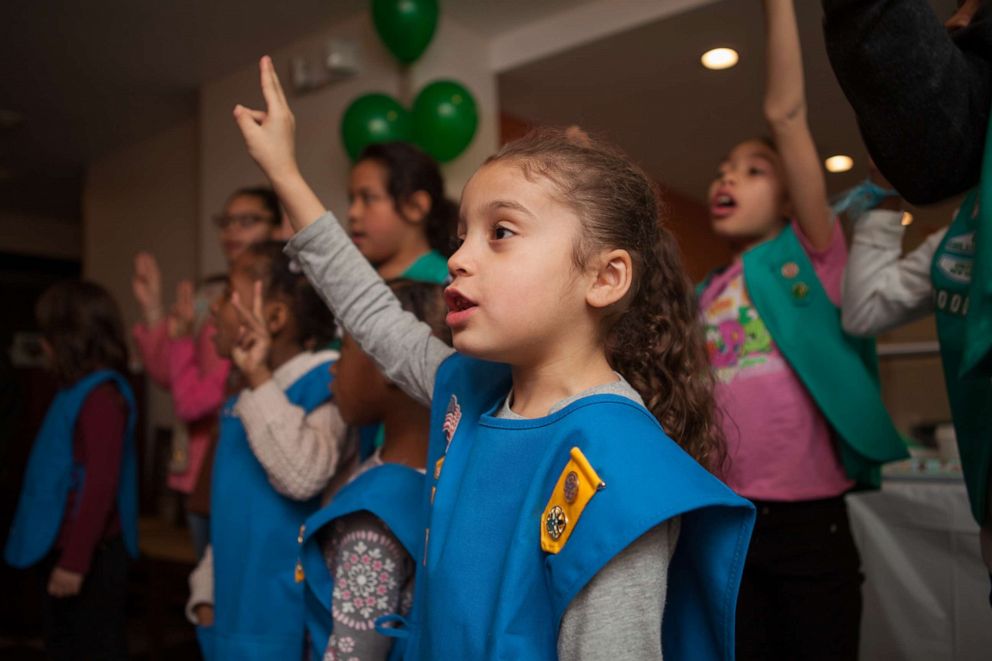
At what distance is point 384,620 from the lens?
102 cm

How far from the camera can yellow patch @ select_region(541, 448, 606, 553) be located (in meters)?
0.71

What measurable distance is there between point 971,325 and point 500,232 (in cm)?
48

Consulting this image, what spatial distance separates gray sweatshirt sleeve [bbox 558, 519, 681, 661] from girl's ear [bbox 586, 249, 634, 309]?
0.25 m

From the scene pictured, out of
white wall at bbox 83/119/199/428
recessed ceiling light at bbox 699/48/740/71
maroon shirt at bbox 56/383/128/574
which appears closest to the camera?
maroon shirt at bbox 56/383/128/574

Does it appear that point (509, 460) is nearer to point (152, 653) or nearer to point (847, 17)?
point (847, 17)

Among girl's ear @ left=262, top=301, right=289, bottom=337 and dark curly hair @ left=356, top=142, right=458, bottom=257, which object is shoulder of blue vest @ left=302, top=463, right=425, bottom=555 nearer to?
girl's ear @ left=262, top=301, right=289, bottom=337

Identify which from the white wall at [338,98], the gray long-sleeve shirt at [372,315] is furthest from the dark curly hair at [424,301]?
the white wall at [338,98]

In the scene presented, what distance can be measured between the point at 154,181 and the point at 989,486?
5432 millimetres

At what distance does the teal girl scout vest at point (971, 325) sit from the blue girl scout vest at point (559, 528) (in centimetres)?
29

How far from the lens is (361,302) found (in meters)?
1.10

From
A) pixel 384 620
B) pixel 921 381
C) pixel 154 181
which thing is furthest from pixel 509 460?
pixel 154 181

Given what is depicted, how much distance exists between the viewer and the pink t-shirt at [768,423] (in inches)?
57.1

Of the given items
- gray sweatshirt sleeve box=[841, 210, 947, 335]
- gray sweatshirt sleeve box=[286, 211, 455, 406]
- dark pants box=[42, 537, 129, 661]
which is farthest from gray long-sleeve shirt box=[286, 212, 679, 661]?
dark pants box=[42, 537, 129, 661]

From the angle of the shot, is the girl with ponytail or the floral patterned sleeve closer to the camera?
the girl with ponytail
